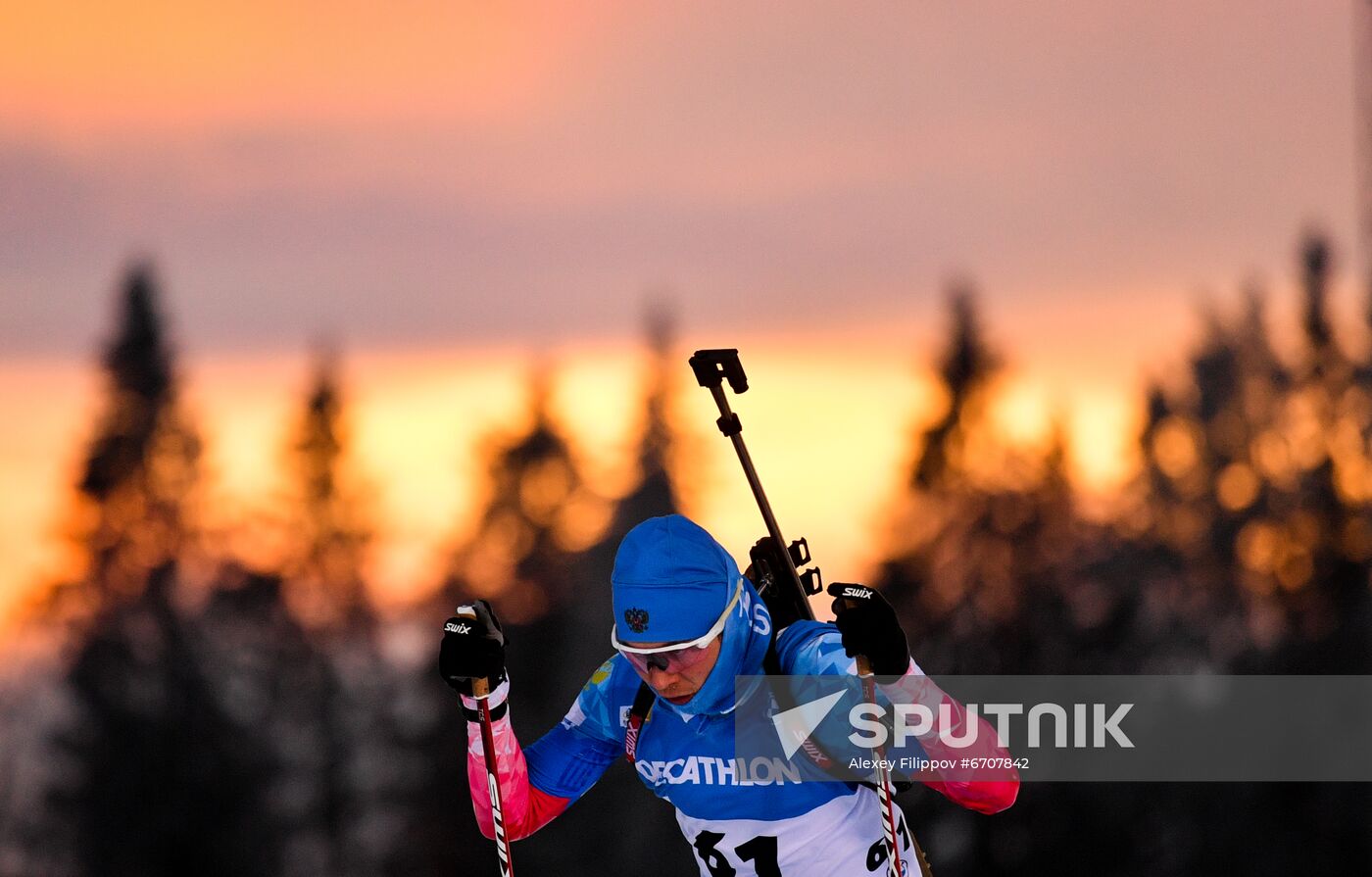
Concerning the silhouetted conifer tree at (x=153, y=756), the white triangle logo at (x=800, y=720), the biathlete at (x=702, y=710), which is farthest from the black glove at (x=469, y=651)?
Answer: the silhouetted conifer tree at (x=153, y=756)

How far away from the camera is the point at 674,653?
17.6 ft

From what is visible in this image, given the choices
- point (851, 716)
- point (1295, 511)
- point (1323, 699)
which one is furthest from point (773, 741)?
point (1295, 511)

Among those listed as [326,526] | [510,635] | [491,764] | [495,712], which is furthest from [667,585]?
[326,526]

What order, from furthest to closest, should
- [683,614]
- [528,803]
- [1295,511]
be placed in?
[1295,511] < [528,803] < [683,614]

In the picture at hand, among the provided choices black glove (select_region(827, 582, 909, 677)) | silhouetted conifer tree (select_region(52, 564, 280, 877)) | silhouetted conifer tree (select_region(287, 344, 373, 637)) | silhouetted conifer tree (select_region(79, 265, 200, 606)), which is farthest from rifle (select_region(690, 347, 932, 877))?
silhouetted conifer tree (select_region(287, 344, 373, 637))

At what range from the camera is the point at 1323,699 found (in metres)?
34.1

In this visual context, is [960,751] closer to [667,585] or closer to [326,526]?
[667,585]

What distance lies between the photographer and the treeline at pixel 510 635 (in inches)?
1198

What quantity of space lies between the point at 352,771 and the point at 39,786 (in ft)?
18.5

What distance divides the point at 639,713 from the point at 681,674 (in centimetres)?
45

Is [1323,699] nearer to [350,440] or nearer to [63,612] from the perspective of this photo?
[350,440]

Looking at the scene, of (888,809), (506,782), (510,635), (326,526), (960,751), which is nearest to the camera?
(960,751)

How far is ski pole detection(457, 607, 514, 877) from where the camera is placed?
5699 millimetres

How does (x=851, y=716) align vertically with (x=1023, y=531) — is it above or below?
below
